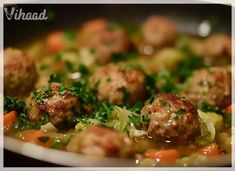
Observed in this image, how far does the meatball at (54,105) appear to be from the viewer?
4.37 metres

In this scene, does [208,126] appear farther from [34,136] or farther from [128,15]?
[128,15]

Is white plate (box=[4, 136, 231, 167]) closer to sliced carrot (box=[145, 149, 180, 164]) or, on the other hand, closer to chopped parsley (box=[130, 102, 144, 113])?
sliced carrot (box=[145, 149, 180, 164])

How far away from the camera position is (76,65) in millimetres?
5977

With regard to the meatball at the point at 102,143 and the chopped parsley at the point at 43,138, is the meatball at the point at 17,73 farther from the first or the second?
the meatball at the point at 102,143

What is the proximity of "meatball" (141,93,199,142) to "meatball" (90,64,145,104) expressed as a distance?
60cm

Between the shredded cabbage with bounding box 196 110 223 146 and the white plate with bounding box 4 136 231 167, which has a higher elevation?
the shredded cabbage with bounding box 196 110 223 146

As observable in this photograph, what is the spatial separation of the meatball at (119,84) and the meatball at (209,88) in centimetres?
52

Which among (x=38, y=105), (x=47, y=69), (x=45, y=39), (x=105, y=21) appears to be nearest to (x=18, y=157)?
(x=38, y=105)

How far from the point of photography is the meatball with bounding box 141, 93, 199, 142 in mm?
4258

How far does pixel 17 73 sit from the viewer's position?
16.4ft

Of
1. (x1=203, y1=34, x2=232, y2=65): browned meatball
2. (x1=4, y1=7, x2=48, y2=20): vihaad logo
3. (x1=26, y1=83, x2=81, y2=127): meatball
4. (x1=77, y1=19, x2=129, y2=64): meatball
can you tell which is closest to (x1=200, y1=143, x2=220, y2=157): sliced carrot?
(x1=26, y1=83, x2=81, y2=127): meatball

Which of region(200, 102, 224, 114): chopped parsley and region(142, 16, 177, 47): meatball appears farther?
region(142, 16, 177, 47): meatball

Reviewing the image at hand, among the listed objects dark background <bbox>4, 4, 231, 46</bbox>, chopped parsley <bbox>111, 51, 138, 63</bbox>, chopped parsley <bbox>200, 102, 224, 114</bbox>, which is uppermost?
dark background <bbox>4, 4, 231, 46</bbox>

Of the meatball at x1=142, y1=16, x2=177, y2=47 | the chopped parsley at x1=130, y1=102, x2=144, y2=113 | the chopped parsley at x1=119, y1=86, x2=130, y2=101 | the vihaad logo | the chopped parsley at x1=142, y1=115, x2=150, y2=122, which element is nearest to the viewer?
the chopped parsley at x1=142, y1=115, x2=150, y2=122
